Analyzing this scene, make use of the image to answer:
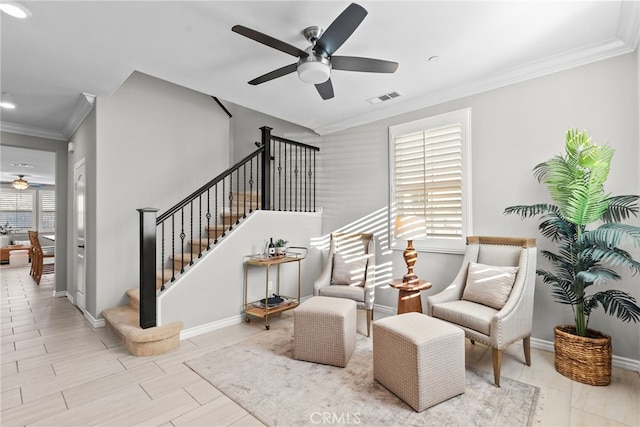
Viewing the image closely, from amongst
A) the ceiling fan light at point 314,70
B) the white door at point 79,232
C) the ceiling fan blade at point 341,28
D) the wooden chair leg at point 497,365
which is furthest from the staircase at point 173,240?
the wooden chair leg at point 497,365

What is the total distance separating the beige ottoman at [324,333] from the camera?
260 centimetres

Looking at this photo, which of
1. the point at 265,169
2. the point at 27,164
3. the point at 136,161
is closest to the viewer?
the point at 136,161

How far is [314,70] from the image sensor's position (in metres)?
2.34

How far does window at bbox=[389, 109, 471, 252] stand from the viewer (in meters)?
3.49

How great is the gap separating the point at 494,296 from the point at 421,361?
45.5 inches

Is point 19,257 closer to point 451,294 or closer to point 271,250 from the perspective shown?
point 271,250

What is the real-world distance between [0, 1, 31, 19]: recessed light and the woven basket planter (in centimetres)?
477

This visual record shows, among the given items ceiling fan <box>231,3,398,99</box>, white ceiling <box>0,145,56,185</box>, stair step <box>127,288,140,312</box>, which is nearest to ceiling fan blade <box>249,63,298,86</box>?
ceiling fan <box>231,3,398,99</box>

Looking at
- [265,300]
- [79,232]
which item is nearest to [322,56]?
[265,300]

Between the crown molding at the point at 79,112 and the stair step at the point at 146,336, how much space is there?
2.60 meters

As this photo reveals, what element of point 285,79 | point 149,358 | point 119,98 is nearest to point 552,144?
point 285,79

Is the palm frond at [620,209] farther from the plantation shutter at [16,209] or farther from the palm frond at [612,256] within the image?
the plantation shutter at [16,209]

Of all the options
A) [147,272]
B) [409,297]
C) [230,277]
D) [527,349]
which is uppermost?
[147,272]

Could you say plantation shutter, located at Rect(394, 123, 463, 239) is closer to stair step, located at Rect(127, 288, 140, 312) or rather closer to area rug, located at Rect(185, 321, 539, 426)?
area rug, located at Rect(185, 321, 539, 426)
